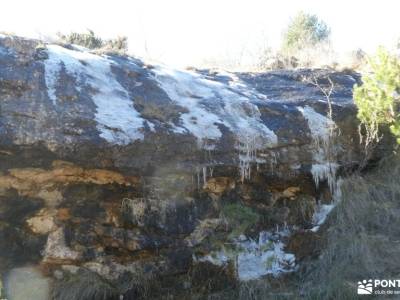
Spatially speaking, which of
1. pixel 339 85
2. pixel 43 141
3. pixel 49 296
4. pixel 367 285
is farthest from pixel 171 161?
pixel 339 85

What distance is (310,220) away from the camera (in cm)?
636

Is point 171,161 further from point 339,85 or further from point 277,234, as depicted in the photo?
point 339,85

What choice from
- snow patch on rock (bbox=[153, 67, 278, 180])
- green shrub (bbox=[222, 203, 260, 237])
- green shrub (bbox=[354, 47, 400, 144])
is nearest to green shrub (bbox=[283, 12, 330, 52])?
snow patch on rock (bbox=[153, 67, 278, 180])

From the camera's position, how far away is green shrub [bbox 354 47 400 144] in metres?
5.51

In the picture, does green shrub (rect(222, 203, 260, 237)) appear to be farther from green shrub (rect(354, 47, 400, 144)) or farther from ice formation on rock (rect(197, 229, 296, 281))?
green shrub (rect(354, 47, 400, 144))

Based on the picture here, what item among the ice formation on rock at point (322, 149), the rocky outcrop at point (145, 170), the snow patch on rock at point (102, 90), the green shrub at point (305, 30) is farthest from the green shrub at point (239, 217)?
the green shrub at point (305, 30)

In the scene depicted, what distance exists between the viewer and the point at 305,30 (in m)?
15.4

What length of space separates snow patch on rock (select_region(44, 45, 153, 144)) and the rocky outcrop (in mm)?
15

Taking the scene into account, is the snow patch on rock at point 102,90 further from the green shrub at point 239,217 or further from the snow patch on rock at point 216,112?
the green shrub at point 239,217

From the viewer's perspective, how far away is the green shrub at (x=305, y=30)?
49.5ft

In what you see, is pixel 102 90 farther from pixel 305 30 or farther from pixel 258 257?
pixel 305 30

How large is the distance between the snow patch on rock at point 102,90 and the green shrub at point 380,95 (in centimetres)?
255

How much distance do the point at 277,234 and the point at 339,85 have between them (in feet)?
9.36

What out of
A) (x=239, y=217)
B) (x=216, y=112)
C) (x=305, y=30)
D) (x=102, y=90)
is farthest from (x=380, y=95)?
(x=305, y=30)
